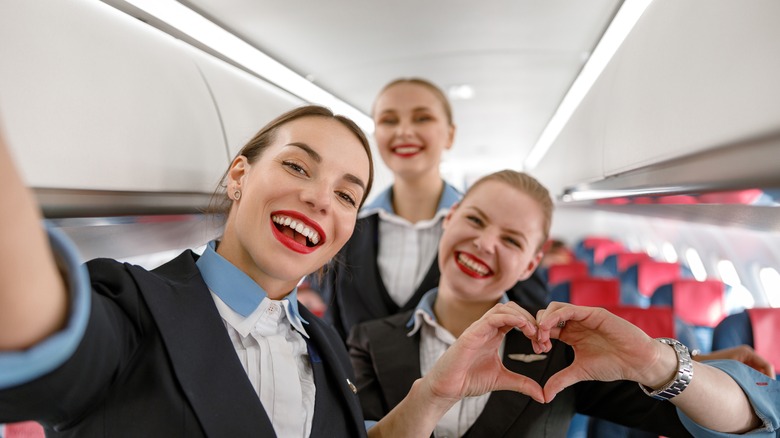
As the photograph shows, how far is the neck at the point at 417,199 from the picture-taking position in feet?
8.76

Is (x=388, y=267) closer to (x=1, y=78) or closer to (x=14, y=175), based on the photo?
(x=1, y=78)

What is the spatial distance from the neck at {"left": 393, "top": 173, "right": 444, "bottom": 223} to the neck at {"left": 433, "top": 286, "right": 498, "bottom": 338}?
0.80 m

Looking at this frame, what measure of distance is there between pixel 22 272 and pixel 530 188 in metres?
1.59

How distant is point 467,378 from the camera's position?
52.6 inches

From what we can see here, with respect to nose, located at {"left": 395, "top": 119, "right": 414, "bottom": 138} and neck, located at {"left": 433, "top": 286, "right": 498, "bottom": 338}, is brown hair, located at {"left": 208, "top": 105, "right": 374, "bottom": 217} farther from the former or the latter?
nose, located at {"left": 395, "top": 119, "right": 414, "bottom": 138}

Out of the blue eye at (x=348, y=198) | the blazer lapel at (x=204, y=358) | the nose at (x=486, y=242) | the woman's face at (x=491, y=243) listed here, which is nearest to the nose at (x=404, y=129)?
the woman's face at (x=491, y=243)

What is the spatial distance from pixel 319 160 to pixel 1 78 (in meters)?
0.83

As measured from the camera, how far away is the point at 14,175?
0.60 metres

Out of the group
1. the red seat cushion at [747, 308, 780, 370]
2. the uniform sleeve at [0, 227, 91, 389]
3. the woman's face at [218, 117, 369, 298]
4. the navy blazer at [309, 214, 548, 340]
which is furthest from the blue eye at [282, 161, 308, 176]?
the red seat cushion at [747, 308, 780, 370]

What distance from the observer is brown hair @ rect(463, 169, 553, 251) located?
1909 mm

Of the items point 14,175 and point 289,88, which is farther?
point 289,88

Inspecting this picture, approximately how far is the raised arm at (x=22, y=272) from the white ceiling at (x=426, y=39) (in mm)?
2361

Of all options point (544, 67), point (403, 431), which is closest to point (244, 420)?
point (403, 431)

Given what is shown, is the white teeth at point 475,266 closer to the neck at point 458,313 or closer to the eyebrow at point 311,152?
the neck at point 458,313
